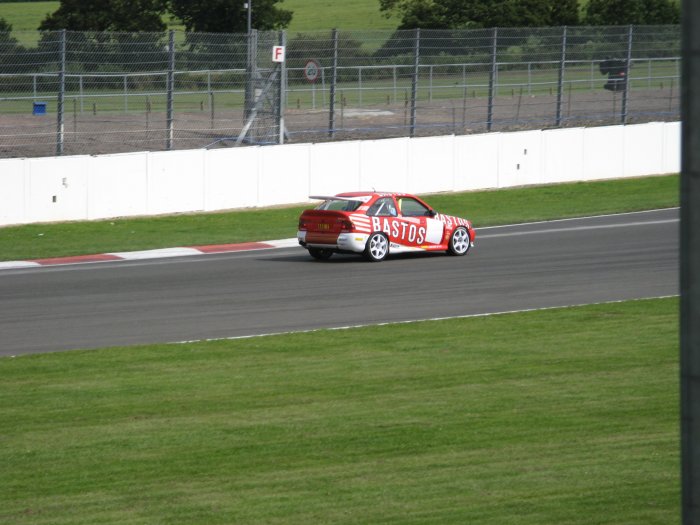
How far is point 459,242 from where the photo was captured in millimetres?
22125

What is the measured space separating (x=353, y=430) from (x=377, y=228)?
11716 mm

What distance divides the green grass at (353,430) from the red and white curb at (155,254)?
28.3ft

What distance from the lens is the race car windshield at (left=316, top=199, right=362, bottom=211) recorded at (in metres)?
21.3

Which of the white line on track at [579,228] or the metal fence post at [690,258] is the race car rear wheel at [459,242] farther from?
the metal fence post at [690,258]

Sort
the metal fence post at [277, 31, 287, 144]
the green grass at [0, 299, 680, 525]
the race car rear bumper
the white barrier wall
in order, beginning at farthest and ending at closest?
the metal fence post at [277, 31, 287, 144], the white barrier wall, the race car rear bumper, the green grass at [0, 299, 680, 525]

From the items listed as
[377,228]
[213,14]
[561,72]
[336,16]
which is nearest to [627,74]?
[561,72]

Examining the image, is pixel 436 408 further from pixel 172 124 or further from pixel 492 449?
pixel 172 124

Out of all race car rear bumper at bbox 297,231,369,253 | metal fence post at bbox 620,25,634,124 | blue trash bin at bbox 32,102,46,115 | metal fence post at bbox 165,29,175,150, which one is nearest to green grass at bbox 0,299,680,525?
race car rear bumper at bbox 297,231,369,253

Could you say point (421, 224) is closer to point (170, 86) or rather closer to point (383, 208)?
point (383, 208)

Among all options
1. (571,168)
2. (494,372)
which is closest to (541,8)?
(571,168)

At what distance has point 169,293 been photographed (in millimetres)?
17766

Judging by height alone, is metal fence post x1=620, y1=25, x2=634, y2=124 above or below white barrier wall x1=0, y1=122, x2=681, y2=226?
above

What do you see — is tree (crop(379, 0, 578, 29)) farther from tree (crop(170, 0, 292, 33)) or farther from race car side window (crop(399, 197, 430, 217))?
race car side window (crop(399, 197, 430, 217))

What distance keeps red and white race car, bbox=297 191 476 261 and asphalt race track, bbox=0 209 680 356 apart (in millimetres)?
317
